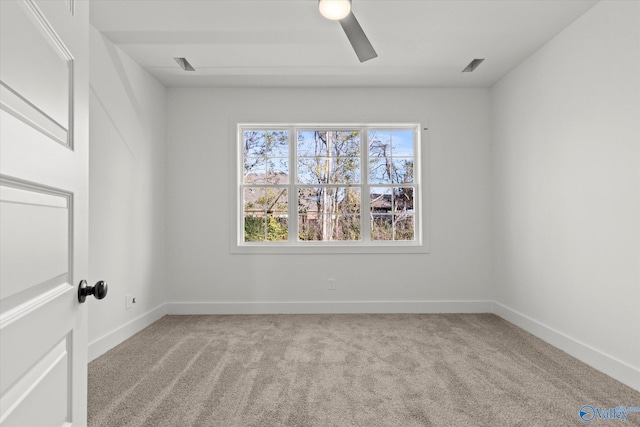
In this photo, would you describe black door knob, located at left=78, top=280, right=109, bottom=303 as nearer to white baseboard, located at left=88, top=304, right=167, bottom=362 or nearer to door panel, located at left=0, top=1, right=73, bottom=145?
door panel, located at left=0, top=1, right=73, bottom=145

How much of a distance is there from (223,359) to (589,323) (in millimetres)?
2713

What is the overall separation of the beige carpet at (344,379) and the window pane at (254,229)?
47.3 inches

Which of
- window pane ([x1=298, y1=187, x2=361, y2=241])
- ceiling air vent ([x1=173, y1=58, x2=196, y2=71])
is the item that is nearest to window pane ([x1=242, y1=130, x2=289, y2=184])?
window pane ([x1=298, y1=187, x2=361, y2=241])

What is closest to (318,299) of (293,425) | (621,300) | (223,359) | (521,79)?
(223,359)

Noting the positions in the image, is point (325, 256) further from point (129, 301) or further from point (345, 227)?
point (129, 301)

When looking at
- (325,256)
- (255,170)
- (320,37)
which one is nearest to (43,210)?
(320,37)

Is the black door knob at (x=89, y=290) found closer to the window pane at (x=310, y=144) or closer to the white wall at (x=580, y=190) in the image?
the white wall at (x=580, y=190)

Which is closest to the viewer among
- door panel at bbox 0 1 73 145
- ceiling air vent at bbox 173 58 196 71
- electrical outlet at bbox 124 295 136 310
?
door panel at bbox 0 1 73 145

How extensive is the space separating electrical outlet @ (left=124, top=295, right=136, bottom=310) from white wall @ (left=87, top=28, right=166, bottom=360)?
0.04 m

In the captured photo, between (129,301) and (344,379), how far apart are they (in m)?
2.15

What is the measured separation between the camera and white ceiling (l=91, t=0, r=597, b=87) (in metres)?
2.73

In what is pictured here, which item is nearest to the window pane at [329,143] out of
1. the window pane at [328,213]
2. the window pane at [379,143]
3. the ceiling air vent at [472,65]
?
the window pane at [379,143]

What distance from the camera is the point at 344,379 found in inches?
97.8

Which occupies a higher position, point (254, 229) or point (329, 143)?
point (329, 143)
